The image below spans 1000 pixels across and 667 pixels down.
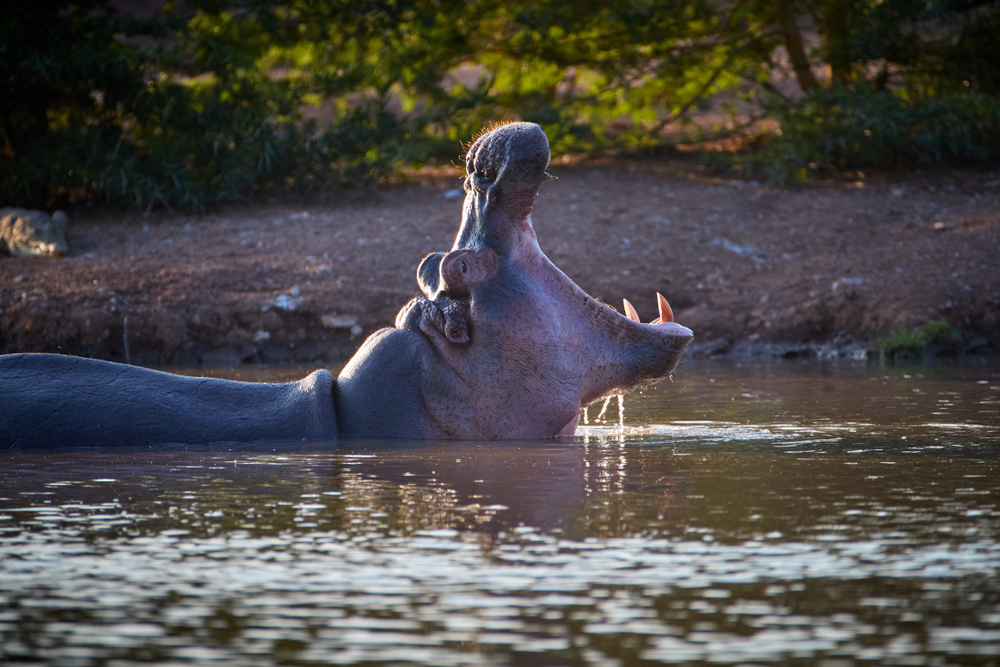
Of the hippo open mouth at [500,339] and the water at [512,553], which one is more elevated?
the hippo open mouth at [500,339]

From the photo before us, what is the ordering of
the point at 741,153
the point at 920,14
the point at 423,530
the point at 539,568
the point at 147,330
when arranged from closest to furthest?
1. the point at 539,568
2. the point at 423,530
3. the point at 147,330
4. the point at 920,14
5. the point at 741,153

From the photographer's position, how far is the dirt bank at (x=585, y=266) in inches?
397

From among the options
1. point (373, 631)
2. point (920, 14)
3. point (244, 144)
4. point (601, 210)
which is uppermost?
point (920, 14)

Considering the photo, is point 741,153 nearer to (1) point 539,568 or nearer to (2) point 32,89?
(2) point 32,89

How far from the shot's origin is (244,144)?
14117mm

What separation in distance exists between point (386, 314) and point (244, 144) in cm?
467

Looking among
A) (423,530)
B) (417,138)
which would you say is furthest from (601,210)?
(423,530)

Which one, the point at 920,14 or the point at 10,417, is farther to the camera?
the point at 920,14

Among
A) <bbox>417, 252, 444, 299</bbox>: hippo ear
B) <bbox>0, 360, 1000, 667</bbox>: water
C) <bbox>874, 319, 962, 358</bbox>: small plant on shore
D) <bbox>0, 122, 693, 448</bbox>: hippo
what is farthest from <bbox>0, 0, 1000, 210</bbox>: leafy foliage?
<bbox>0, 360, 1000, 667</bbox>: water

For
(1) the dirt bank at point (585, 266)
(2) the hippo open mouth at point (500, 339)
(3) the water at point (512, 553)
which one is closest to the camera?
(3) the water at point (512, 553)

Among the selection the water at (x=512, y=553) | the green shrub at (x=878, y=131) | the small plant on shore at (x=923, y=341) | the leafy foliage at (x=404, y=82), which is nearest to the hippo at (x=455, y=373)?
the water at (x=512, y=553)

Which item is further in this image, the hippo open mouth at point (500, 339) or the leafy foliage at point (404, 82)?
the leafy foliage at point (404, 82)

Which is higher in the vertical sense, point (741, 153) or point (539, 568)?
point (741, 153)

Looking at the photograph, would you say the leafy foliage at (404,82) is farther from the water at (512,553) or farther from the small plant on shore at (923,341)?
the water at (512,553)
